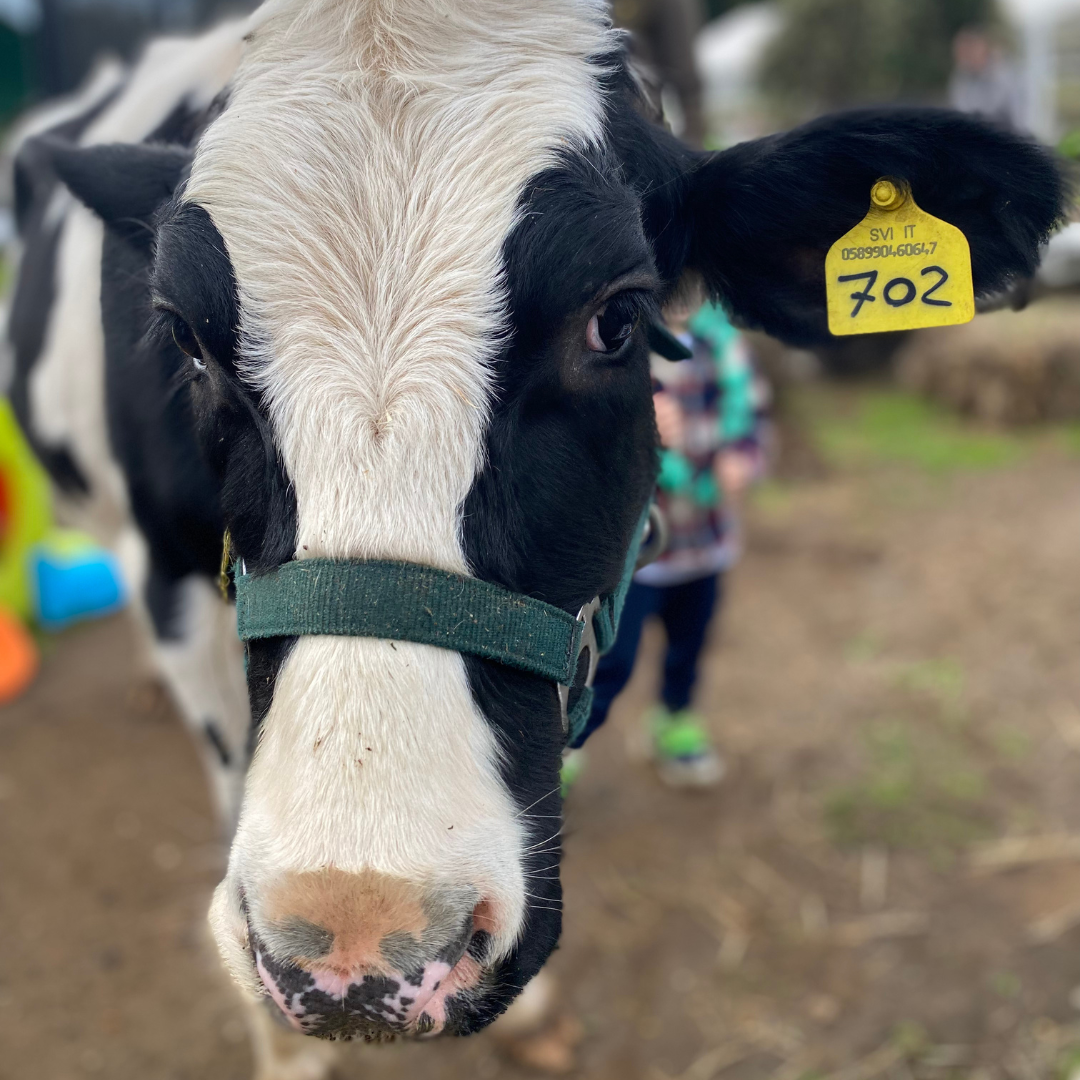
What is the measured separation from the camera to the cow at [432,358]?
1.17 metres

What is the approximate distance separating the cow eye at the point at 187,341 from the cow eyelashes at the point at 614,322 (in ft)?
→ 1.82

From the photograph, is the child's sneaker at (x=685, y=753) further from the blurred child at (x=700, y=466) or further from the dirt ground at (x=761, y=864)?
the blurred child at (x=700, y=466)

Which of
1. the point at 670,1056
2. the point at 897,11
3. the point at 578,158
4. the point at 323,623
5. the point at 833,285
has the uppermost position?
the point at 578,158

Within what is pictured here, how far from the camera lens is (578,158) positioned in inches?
53.6

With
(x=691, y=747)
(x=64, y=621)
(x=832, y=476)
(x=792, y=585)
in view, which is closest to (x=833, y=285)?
(x=691, y=747)

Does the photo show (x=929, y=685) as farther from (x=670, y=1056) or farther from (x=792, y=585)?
(x=670, y=1056)

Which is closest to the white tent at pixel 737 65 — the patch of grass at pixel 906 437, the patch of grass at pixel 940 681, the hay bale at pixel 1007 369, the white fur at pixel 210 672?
the hay bale at pixel 1007 369

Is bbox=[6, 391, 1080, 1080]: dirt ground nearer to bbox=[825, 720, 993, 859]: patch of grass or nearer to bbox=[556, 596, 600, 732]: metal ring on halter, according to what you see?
bbox=[825, 720, 993, 859]: patch of grass

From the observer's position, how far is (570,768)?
248cm

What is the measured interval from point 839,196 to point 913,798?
253cm

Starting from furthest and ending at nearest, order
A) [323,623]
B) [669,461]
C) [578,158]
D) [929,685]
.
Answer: [929,685] → [669,461] → [578,158] → [323,623]

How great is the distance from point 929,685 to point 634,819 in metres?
1.50

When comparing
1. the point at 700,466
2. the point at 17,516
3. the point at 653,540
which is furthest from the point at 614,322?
the point at 17,516

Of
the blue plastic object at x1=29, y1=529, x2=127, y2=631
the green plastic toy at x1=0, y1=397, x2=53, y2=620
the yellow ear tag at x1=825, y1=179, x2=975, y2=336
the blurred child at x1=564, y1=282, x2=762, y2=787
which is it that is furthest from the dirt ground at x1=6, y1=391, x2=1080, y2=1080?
the yellow ear tag at x1=825, y1=179, x2=975, y2=336
